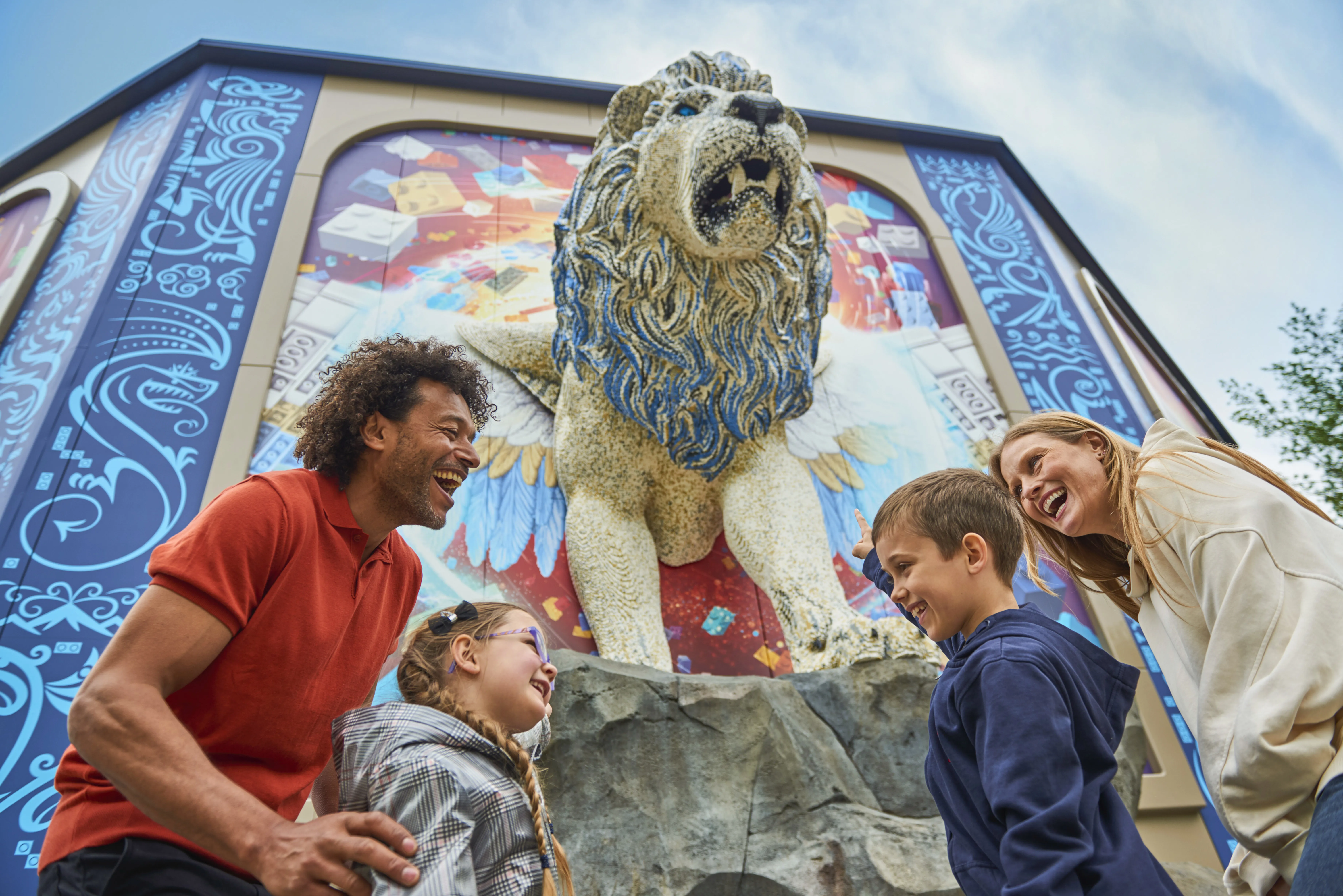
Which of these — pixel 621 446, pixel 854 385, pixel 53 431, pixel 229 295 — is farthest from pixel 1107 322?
pixel 53 431

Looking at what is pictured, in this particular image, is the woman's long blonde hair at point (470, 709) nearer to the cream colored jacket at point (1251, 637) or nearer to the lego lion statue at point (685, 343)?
the cream colored jacket at point (1251, 637)

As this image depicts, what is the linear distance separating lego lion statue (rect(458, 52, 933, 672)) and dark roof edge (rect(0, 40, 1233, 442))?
5.71 feet

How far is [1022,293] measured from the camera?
430 cm

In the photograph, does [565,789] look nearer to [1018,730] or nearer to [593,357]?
[1018,730]

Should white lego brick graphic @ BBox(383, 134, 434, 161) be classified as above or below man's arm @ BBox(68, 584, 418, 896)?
above

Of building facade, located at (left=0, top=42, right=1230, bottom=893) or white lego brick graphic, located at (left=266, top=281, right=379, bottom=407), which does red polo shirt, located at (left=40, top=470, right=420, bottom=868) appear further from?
white lego brick graphic, located at (left=266, top=281, right=379, bottom=407)

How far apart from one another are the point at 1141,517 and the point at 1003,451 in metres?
0.29

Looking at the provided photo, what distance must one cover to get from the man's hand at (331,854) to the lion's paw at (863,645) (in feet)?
4.51

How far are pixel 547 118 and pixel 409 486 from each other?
133 inches

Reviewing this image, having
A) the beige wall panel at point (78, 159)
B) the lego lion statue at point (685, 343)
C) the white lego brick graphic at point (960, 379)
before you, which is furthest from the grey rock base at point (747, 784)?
the beige wall panel at point (78, 159)

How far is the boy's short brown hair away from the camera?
1.24 metres

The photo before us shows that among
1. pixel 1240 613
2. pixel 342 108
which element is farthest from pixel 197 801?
pixel 342 108

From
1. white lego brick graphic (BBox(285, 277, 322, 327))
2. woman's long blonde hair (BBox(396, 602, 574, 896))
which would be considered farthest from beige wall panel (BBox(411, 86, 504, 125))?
woman's long blonde hair (BBox(396, 602, 574, 896))

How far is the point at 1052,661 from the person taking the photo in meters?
1.07
